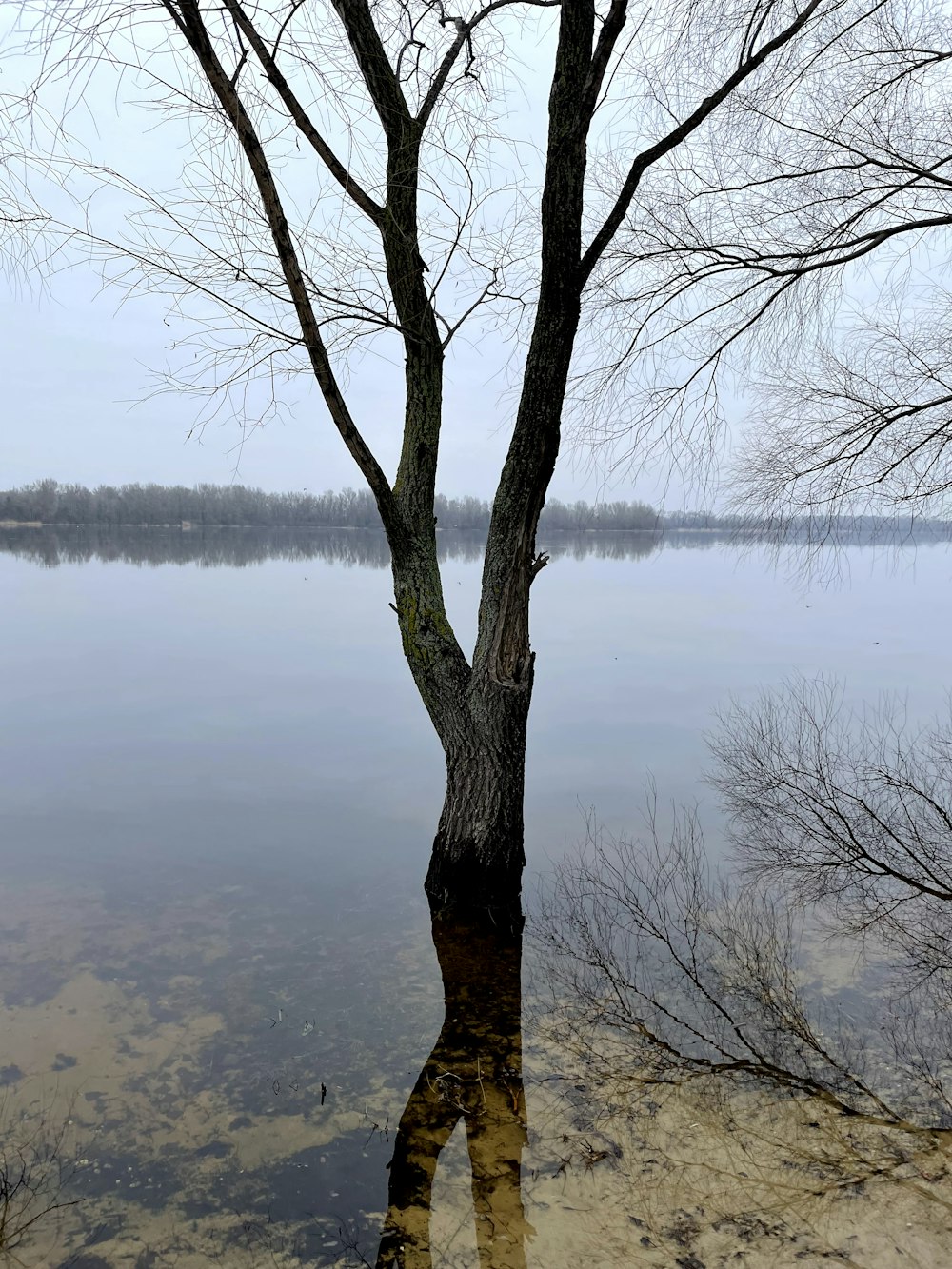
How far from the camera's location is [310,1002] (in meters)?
3.82

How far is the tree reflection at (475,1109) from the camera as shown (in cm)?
245

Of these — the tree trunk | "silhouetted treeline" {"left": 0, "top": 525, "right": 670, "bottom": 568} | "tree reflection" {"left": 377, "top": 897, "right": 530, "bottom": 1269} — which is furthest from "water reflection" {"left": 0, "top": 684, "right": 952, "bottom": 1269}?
"silhouetted treeline" {"left": 0, "top": 525, "right": 670, "bottom": 568}

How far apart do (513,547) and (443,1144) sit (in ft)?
8.96

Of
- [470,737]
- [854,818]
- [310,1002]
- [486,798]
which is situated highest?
[470,737]

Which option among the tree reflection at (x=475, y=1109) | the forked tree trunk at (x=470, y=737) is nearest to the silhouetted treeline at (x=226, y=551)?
the forked tree trunk at (x=470, y=737)

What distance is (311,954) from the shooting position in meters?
4.30

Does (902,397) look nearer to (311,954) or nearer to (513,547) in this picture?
(513,547)

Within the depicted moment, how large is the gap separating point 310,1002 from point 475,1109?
3.49 feet

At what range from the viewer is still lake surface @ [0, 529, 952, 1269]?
8.12 ft

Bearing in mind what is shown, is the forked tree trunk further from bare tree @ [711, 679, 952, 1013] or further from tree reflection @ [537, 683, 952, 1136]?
bare tree @ [711, 679, 952, 1013]

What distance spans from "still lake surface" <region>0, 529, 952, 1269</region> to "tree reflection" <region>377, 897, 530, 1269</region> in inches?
0.5

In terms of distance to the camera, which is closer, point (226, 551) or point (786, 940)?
point (786, 940)

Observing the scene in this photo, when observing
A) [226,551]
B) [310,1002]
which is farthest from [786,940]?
[226,551]

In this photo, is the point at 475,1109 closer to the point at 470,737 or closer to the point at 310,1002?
the point at 310,1002
